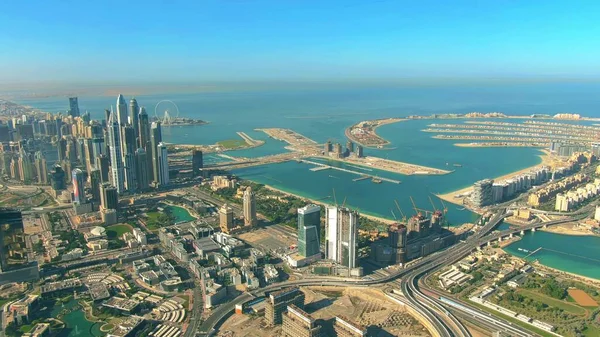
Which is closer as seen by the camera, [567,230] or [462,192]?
[567,230]

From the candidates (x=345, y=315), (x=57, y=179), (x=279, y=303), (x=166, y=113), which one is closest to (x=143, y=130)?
(x=57, y=179)

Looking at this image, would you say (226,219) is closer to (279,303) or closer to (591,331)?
(279,303)

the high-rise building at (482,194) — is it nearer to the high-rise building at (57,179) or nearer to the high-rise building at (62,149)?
the high-rise building at (57,179)

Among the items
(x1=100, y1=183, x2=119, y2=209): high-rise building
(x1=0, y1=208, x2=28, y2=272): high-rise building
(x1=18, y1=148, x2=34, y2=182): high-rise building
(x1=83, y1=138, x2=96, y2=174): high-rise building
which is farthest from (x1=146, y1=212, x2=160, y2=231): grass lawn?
(x1=18, y1=148, x2=34, y2=182): high-rise building

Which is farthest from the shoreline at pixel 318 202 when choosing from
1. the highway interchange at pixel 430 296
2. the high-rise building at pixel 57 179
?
the high-rise building at pixel 57 179

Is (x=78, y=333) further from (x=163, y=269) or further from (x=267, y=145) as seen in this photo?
(x=267, y=145)

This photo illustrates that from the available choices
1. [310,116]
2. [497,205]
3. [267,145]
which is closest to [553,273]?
[497,205]

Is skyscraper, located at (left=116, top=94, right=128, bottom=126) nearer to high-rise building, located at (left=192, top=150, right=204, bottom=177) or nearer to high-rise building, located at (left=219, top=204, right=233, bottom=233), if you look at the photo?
high-rise building, located at (left=192, top=150, right=204, bottom=177)
